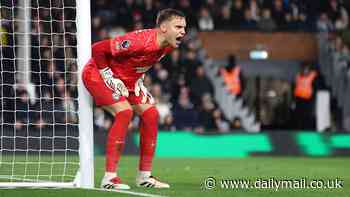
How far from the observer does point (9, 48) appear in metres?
13.8

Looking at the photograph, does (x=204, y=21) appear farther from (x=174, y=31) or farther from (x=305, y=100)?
(x=174, y=31)

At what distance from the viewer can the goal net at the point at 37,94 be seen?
40.4ft

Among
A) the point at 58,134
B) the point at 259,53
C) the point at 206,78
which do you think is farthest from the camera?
the point at 259,53

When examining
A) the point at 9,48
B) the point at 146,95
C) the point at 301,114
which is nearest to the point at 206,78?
the point at 301,114

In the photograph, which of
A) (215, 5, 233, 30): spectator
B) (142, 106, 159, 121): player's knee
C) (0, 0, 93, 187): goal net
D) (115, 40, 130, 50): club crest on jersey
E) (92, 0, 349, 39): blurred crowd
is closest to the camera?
(115, 40, 130, 50): club crest on jersey

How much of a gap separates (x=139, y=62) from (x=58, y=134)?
5.76 metres

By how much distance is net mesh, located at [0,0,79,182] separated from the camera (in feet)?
43.0

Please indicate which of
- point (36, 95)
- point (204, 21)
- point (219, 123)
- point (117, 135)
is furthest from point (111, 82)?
point (204, 21)

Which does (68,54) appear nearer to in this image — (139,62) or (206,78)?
(139,62)

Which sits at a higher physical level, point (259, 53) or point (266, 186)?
point (259, 53)

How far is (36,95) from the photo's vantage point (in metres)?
16.5

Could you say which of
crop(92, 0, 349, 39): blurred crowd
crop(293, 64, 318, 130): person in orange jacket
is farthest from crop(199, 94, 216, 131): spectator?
crop(92, 0, 349, 39): blurred crowd

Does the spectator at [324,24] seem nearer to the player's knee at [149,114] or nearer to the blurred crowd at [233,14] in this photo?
the blurred crowd at [233,14]

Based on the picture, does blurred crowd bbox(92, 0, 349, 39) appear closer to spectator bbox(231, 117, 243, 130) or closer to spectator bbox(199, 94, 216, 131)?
spectator bbox(199, 94, 216, 131)
